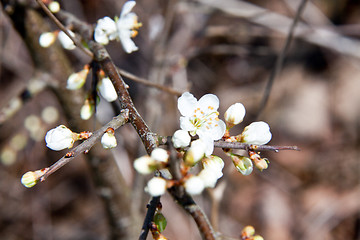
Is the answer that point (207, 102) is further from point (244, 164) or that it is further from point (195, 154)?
point (195, 154)

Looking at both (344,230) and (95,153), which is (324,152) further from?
(95,153)

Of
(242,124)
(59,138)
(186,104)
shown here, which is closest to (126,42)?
(186,104)

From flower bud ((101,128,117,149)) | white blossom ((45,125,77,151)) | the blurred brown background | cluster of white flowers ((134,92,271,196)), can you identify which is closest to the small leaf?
cluster of white flowers ((134,92,271,196))

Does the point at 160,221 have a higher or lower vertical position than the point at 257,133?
lower

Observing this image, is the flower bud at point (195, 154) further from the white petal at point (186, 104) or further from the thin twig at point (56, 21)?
the thin twig at point (56, 21)

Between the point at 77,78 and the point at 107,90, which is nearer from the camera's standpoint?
the point at 107,90

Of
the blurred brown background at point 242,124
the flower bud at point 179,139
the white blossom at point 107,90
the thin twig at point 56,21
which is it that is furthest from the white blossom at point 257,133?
the blurred brown background at point 242,124

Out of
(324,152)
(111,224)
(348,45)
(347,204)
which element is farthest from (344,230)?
(111,224)
